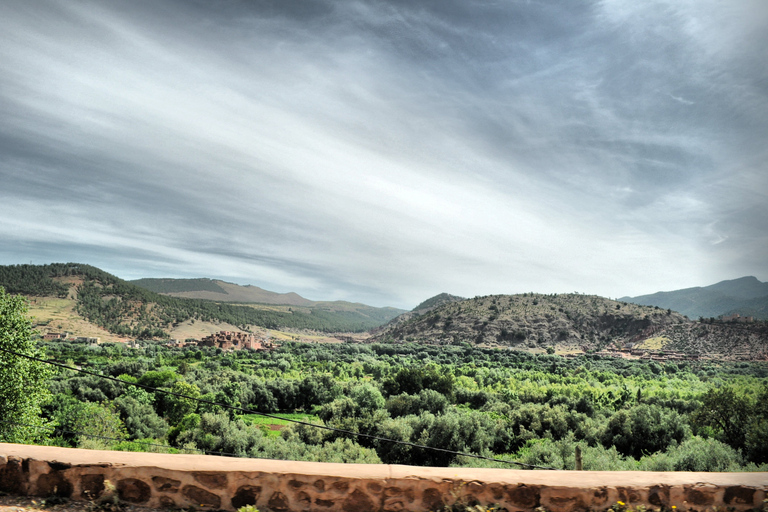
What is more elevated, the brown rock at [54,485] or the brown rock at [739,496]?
the brown rock at [739,496]

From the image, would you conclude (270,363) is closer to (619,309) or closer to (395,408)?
(395,408)

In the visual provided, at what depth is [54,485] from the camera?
4262mm

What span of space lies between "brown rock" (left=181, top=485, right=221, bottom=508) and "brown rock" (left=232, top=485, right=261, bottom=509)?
6.9 inches

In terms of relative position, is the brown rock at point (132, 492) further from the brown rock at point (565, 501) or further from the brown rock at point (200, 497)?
the brown rock at point (565, 501)

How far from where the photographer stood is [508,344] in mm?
86750

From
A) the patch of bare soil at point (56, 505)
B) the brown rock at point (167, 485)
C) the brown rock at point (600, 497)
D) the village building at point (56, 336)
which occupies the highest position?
the brown rock at point (600, 497)

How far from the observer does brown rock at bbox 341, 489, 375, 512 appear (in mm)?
4164

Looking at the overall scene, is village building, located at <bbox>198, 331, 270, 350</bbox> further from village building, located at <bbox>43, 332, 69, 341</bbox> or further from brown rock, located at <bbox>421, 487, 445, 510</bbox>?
brown rock, located at <bbox>421, 487, 445, 510</bbox>

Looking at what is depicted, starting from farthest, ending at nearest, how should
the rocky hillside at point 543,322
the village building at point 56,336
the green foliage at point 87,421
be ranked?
the rocky hillside at point 543,322
the village building at point 56,336
the green foliage at point 87,421

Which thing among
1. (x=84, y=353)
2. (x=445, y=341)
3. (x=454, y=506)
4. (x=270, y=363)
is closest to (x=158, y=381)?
(x=270, y=363)

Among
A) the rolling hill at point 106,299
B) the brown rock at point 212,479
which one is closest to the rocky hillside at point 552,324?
the rolling hill at point 106,299

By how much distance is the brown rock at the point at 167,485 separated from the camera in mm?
4199

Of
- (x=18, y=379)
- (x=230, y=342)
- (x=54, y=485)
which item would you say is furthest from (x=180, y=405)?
(x=230, y=342)

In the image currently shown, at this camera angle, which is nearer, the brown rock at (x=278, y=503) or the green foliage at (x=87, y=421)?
the brown rock at (x=278, y=503)
